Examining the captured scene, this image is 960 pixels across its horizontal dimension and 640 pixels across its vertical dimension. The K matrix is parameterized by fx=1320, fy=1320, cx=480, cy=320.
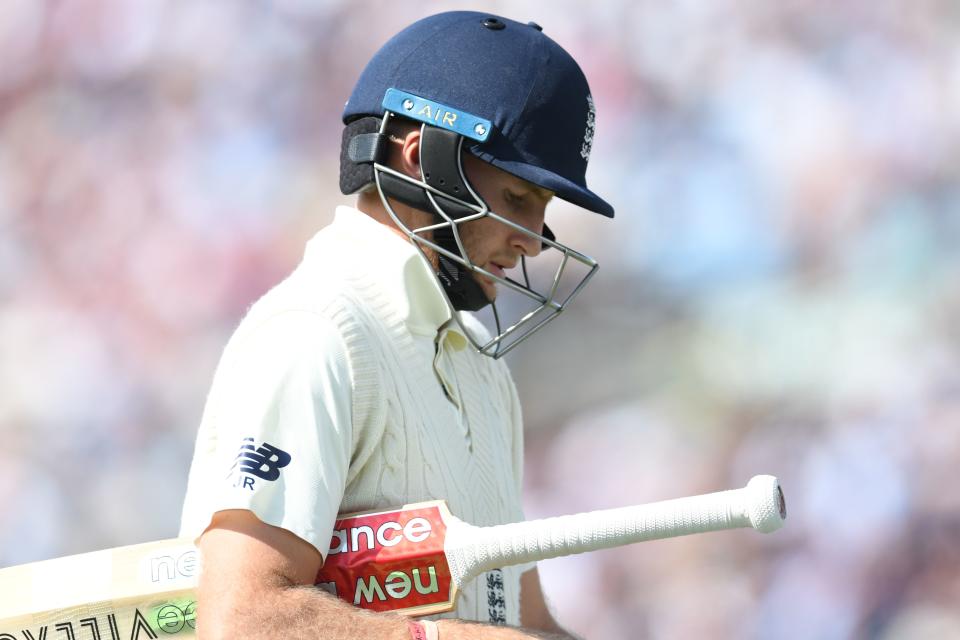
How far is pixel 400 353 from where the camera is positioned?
Answer: 1.82m

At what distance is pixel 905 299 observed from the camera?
369 centimetres

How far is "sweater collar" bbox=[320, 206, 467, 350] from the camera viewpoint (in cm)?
190

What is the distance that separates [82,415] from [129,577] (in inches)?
92.6

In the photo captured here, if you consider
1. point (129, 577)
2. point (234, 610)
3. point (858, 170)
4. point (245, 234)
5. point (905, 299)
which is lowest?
point (234, 610)

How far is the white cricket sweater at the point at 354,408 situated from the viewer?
1594mm

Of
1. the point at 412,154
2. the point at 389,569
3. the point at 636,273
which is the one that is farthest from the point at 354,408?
the point at 636,273

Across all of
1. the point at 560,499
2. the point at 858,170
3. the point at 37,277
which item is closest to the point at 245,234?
the point at 37,277

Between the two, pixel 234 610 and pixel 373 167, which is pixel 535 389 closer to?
pixel 373 167

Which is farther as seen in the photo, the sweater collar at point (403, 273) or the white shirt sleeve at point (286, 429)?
the sweater collar at point (403, 273)

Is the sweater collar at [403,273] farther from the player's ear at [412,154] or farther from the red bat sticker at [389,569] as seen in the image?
the red bat sticker at [389,569]

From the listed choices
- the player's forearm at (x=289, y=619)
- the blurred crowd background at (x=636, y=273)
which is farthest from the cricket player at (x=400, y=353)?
the blurred crowd background at (x=636, y=273)

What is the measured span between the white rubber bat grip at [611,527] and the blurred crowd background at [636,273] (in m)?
2.12

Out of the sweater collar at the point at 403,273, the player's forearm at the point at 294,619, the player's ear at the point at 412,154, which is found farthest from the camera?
the player's ear at the point at 412,154

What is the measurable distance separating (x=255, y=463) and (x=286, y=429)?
0.06 meters
